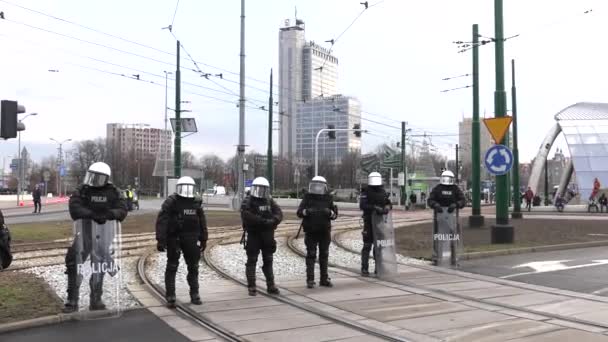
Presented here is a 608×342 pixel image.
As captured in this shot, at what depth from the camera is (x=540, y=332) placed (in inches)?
262

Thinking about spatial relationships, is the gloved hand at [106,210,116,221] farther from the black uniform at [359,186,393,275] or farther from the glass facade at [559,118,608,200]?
the glass facade at [559,118,608,200]

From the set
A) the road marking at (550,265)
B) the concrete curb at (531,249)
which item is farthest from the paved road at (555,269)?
the concrete curb at (531,249)

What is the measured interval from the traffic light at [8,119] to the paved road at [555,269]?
9311mm

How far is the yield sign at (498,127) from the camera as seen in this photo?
14576 mm

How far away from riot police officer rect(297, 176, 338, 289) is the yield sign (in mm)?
6318

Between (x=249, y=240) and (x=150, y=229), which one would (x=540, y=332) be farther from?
(x=150, y=229)

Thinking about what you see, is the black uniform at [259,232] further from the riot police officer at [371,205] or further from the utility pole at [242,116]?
the utility pole at [242,116]

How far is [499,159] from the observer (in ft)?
47.4

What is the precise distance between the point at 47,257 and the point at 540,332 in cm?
1081

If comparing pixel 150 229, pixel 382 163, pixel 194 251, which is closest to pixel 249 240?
pixel 194 251

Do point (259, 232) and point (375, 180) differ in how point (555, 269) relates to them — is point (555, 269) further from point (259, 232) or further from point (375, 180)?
point (259, 232)

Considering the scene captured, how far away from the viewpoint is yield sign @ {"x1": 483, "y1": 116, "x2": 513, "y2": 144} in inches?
574

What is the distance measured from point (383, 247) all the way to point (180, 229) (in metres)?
4.06

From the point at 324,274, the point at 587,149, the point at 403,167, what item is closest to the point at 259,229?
the point at 324,274
